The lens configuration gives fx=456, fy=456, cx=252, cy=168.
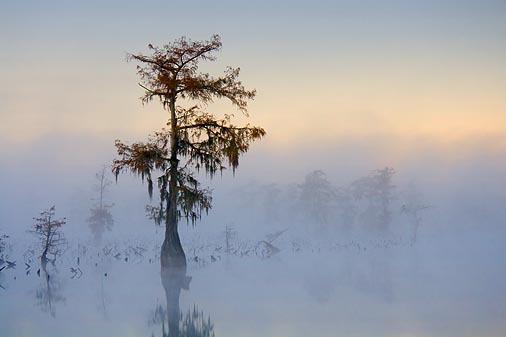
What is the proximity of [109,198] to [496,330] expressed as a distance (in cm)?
14755

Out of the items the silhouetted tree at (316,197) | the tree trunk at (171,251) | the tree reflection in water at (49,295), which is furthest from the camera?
the silhouetted tree at (316,197)

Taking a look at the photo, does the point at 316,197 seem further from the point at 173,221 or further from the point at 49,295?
the point at 49,295

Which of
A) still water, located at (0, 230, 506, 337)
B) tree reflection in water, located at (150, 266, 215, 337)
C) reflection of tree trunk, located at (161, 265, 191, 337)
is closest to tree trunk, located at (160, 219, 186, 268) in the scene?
reflection of tree trunk, located at (161, 265, 191, 337)

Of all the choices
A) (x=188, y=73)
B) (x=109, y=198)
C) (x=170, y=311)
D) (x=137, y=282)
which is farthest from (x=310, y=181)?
(x=109, y=198)

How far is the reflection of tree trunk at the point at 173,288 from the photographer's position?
33.0 feet

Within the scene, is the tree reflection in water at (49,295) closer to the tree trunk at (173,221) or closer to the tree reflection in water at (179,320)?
the tree reflection in water at (179,320)

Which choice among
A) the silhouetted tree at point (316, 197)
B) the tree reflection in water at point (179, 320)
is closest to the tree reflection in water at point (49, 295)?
the tree reflection in water at point (179, 320)

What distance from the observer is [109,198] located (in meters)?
147

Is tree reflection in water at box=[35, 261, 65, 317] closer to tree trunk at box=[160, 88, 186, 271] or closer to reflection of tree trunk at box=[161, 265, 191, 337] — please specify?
reflection of tree trunk at box=[161, 265, 191, 337]

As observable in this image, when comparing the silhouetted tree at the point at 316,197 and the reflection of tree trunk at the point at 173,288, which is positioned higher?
the silhouetted tree at the point at 316,197

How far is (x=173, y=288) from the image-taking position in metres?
16.9

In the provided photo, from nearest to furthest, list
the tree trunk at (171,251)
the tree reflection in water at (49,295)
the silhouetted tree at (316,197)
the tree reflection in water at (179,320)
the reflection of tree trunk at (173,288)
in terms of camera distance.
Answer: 1. the tree reflection in water at (179,320)
2. the reflection of tree trunk at (173,288)
3. the tree reflection in water at (49,295)
4. the tree trunk at (171,251)
5. the silhouetted tree at (316,197)

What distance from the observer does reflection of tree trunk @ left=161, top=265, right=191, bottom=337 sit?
33.0ft

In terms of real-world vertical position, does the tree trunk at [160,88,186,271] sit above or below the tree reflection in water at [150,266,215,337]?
above
